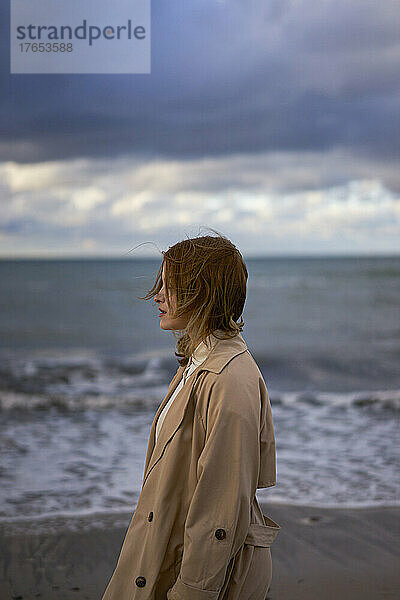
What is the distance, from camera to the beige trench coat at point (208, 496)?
1.22m

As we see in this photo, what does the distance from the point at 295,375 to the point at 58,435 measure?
4041 millimetres

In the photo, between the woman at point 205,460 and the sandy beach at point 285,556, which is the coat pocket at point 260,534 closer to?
the woman at point 205,460

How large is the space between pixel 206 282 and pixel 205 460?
0.35 metres

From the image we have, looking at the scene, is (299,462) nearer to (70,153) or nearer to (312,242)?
(312,242)

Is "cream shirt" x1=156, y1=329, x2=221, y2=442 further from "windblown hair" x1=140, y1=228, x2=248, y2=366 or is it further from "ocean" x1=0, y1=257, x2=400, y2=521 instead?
"ocean" x1=0, y1=257, x2=400, y2=521

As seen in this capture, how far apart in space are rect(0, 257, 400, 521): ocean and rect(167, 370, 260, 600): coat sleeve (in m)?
1.23

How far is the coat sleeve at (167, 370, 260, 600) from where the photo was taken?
121cm

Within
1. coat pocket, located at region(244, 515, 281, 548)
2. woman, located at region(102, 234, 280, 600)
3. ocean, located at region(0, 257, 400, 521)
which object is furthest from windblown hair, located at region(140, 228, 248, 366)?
A: ocean, located at region(0, 257, 400, 521)

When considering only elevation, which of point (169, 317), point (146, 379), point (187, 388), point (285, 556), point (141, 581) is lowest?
point (146, 379)

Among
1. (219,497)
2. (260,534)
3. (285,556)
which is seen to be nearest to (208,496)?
(219,497)

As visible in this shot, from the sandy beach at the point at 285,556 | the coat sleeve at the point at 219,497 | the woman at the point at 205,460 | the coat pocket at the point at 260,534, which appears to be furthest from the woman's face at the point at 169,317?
the sandy beach at the point at 285,556

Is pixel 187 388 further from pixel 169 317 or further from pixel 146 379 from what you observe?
pixel 146 379

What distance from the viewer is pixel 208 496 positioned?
1242mm

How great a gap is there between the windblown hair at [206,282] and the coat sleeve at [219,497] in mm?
156
